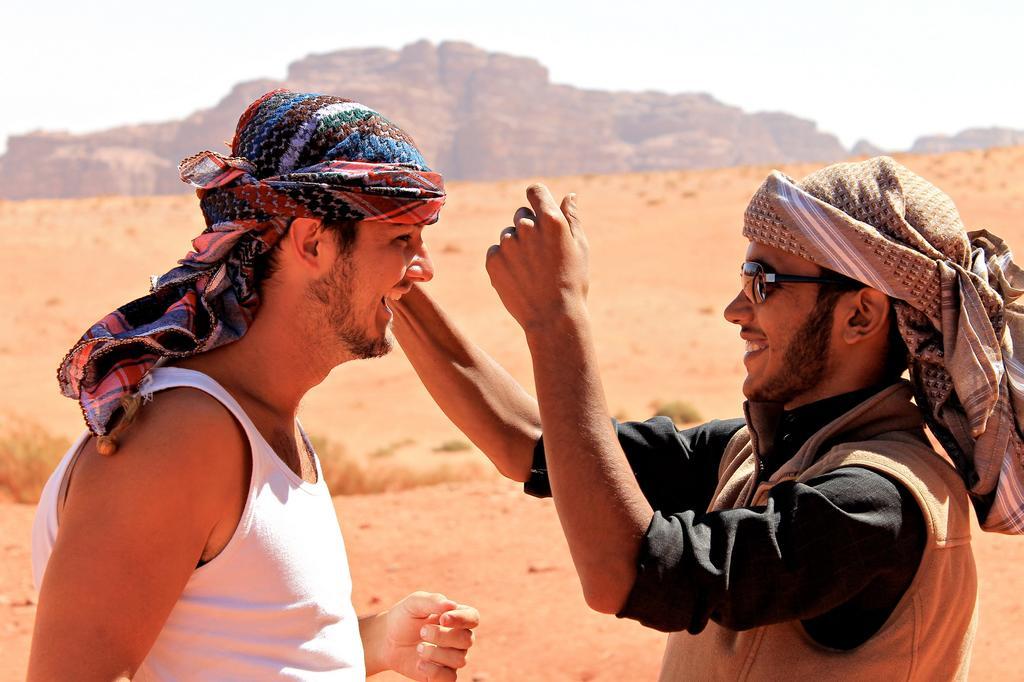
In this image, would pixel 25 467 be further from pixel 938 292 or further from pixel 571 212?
pixel 938 292

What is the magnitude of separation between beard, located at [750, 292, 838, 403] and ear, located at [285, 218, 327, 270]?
111 centimetres

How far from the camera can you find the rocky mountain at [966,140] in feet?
541

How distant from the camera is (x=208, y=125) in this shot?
443ft

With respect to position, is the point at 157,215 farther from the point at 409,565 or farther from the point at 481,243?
the point at 409,565

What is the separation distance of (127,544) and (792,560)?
1.22m

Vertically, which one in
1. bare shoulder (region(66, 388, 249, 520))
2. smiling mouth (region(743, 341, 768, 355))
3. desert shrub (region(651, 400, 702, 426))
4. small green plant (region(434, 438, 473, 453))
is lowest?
small green plant (region(434, 438, 473, 453))

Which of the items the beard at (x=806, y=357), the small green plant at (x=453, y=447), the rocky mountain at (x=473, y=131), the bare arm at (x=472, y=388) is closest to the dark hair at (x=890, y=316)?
the beard at (x=806, y=357)

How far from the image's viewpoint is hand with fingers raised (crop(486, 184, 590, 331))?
6.91 ft

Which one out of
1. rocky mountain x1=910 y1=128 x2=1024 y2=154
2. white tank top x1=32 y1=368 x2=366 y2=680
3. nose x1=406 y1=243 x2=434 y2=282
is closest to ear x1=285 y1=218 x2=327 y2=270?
nose x1=406 y1=243 x2=434 y2=282

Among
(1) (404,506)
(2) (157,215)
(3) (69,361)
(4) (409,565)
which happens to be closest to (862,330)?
(3) (69,361)

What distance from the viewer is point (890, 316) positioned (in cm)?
240

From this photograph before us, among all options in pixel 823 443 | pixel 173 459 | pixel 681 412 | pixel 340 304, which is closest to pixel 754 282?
pixel 823 443

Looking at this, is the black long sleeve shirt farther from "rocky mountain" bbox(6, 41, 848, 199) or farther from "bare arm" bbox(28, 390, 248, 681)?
"rocky mountain" bbox(6, 41, 848, 199)

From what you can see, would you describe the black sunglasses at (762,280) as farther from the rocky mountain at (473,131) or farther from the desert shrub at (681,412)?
the rocky mountain at (473,131)
